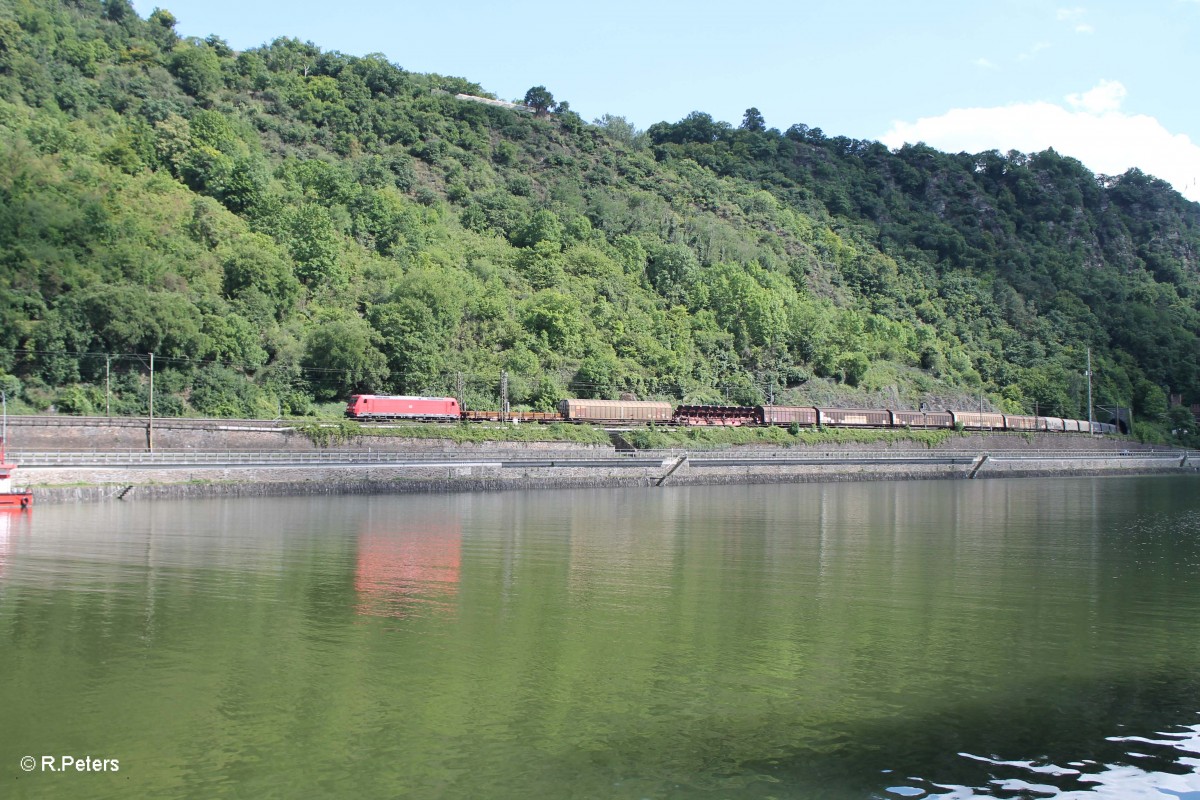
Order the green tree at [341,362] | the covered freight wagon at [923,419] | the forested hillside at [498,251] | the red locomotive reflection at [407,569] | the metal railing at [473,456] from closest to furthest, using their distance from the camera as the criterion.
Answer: the red locomotive reflection at [407,569]
the metal railing at [473,456]
the forested hillside at [498,251]
the green tree at [341,362]
the covered freight wagon at [923,419]

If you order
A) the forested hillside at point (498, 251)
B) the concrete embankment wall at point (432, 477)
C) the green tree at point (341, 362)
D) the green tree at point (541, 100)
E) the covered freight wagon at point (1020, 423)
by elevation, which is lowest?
the concrete embankment wall at point (432, 477)

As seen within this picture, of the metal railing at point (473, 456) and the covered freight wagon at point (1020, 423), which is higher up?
the covered freight wagon at point (1020, 423)

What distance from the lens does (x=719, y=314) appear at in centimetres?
9131

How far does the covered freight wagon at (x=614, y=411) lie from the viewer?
6394 centimetres

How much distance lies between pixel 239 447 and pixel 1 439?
33.2 feet

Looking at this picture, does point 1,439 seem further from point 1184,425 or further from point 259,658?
point 1184,425

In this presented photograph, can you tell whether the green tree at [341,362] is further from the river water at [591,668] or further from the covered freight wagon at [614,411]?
the river water at [591,668]

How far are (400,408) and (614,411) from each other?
1502cm

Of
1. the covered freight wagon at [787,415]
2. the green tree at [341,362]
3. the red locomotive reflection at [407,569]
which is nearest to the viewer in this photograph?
the red locomotive reflection at [407,569]

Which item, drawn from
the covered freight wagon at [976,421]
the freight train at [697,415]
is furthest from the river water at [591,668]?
the covered freight wagon at [976,421]

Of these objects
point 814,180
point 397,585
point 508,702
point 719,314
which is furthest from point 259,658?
point 814,180


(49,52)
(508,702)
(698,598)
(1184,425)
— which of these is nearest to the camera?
(508,702)

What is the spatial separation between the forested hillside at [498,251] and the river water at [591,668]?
32.6 metres

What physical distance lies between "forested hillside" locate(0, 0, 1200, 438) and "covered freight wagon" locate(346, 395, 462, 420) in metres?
3.83
